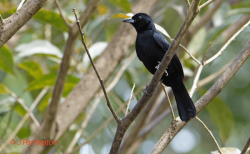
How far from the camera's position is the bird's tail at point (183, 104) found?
6.34ft

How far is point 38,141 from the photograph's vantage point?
2.59 meters

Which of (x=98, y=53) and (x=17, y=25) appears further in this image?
(x=98, y=53)

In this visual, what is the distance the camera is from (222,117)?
3096mm

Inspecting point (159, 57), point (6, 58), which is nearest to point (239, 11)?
point (159, 57)

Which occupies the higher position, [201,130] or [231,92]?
[231,92]

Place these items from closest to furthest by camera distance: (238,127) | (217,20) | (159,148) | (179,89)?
(159,148) → (179,89) → (217,20) → (238,127)

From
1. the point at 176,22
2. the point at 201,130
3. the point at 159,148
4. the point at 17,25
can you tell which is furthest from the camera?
the point at 201,130

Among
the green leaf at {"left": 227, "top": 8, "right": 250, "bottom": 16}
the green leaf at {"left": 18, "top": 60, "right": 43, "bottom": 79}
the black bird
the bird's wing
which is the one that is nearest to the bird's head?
the black bird

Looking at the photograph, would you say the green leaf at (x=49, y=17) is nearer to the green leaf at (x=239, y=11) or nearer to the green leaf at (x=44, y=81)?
the green leaf at (x=44, y=81)

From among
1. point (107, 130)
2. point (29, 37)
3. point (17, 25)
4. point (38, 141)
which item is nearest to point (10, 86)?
point (29, 37)

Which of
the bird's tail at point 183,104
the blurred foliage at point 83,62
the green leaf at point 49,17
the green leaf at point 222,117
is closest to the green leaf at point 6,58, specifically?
the blurred foliage at point 83,62

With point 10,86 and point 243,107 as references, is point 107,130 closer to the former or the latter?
point 10,86

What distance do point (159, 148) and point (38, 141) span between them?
1545 millimetres

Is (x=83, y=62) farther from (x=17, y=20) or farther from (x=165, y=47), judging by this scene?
(x=17, y=20)
